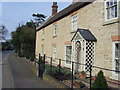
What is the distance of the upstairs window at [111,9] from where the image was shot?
23.1 ft

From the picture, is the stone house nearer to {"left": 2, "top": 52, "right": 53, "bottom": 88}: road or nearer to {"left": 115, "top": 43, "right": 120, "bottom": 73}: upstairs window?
{"left": 115, "top": 43, "right": 120, "bottom": 73}: upstairs window

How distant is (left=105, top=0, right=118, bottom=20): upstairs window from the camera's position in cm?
705

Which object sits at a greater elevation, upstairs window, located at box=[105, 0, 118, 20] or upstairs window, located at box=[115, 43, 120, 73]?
upstairs window, located at box=[105, 0, 118, 20]

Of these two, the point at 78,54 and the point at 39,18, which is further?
the point at 39,18

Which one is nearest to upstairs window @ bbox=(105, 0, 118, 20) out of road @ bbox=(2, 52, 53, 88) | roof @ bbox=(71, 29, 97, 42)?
roof @ bbox=(71, 29, 97, 42)

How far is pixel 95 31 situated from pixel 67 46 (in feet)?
13.0

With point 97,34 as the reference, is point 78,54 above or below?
below

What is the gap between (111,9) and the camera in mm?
7289

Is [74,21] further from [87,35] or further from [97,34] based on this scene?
[97,34]

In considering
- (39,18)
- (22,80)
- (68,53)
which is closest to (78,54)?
(68,53)

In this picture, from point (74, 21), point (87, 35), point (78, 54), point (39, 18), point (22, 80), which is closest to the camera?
point (22, 80)

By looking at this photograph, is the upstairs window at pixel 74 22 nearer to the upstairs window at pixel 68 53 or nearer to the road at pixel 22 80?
the upstairs window at pixel 68 53

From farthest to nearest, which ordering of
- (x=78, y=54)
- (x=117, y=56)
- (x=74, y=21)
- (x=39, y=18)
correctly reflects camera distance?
(x=39, y=18) → (x=74, y=21) → (x=78, y=54) → (x=117, y=56)

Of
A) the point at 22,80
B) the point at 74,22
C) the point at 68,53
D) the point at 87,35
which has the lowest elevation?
the point at 22,80
